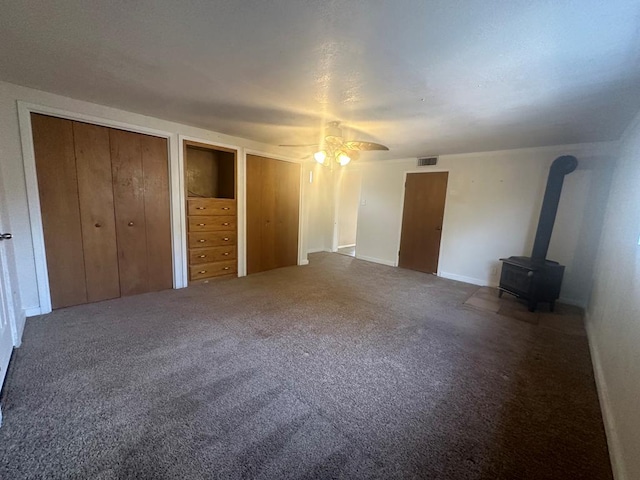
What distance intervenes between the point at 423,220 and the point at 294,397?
4224 millimetres

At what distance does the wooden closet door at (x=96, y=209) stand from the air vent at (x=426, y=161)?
4.79 metres

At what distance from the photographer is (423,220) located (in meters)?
5.03

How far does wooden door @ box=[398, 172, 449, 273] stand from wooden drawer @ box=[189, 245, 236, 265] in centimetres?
337

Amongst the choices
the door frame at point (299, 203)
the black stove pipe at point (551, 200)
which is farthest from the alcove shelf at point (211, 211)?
the black stove pipe at point (551, 200)

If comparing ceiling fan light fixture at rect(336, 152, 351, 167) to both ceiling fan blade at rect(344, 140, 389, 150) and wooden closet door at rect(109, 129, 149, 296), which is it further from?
wooden closet door at rect(109, 129, 149, 296)

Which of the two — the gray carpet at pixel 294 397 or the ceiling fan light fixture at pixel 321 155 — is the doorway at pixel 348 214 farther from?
the gray carpet at pixel 294 397

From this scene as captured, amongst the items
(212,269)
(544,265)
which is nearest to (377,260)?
(544,265)

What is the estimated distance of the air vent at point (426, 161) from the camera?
4.76 metres

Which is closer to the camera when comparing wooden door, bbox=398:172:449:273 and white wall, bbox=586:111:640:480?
white wall, bbox=586:111:640:480

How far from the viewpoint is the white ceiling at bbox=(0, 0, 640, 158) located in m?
1.27

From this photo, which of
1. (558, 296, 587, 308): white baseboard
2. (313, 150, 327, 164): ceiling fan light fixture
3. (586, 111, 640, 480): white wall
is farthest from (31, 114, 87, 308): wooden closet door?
(558, 296, 587, 308): white baseboard

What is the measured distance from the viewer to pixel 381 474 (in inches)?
48.6

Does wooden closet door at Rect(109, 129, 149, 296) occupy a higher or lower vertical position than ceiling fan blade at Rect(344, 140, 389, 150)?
lower

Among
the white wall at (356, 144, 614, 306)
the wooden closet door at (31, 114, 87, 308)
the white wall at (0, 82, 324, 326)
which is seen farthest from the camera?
the white wall at (356, 144, 614, 306)
